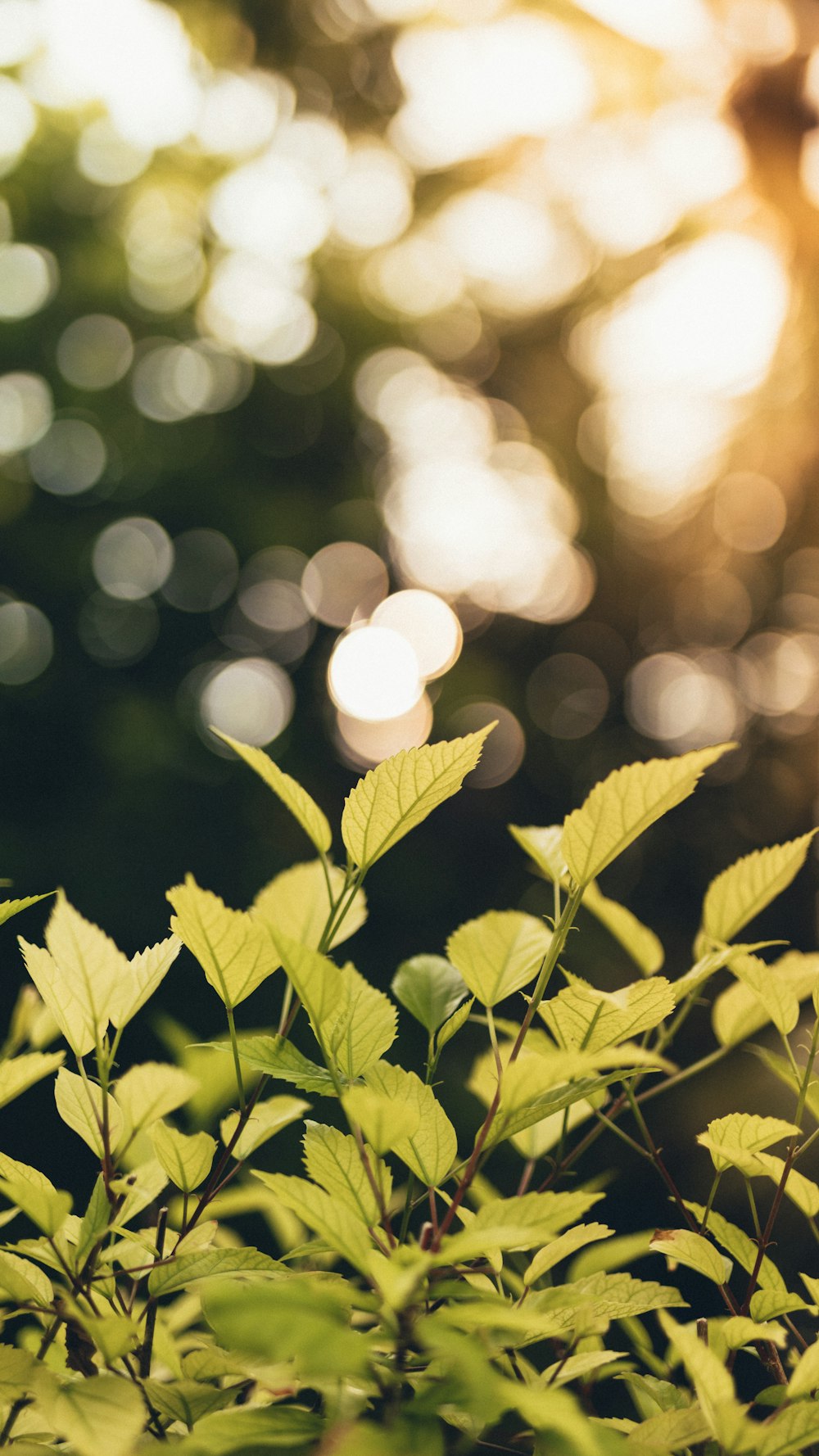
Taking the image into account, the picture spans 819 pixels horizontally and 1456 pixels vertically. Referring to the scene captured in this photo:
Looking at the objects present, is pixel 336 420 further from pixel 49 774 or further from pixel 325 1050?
pixel 325 1050

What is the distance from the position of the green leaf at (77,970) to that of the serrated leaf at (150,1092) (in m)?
0.02

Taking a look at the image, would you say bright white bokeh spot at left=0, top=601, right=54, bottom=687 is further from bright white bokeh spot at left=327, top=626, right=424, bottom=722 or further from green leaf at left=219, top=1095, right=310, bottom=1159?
green leaf at left=219, top=1095, right=310, bottom=1159

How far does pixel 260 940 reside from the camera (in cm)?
38

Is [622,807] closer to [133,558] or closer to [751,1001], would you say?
[751,1001]

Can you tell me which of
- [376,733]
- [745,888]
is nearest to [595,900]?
[745,888]

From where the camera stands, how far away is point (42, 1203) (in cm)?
33

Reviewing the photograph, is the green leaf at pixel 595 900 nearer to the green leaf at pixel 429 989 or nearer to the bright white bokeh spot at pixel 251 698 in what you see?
the green leaf at pixel 429 989

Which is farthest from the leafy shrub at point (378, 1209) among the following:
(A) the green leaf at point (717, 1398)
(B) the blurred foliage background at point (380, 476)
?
(B) the blurred foliage background at point (380, 476)

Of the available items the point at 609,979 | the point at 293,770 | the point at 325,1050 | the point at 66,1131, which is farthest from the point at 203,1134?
the point at 293,770

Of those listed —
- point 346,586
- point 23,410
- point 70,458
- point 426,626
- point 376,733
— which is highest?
point 23,410

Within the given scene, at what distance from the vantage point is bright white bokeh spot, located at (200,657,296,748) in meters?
4.51

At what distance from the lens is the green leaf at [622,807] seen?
35 centimetres

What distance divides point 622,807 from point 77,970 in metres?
0.23

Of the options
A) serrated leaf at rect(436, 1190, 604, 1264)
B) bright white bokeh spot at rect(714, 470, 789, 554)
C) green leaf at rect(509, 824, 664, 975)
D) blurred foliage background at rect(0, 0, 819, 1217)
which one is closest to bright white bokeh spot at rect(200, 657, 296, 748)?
blurred foliage background at rect(0, 0, 819, 1217)
